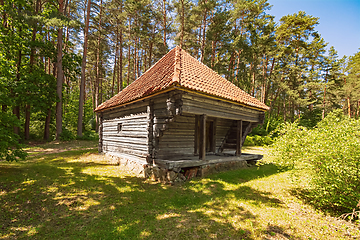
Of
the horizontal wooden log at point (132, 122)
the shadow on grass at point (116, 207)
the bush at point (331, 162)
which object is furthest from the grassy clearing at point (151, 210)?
the horizontal wooden log at point (132, 122)

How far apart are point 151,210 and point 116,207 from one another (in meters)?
1.04

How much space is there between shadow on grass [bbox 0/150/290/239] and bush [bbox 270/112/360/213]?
134cm

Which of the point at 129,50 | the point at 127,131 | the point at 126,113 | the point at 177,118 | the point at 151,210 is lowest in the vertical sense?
the point at 151,210

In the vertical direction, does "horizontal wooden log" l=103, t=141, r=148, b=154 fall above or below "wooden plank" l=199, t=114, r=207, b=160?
below

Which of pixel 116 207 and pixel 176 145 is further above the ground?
pixel 176 145

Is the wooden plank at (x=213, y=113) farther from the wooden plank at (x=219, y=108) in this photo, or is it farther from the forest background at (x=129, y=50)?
the forest background at (x=129, y=50)

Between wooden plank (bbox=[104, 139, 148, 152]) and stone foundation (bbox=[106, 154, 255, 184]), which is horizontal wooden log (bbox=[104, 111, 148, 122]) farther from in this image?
stone foundation (bbox=[106, 154, 255, 184])

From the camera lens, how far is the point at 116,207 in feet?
15.3

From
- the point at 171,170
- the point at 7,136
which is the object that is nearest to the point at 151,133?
the point at 171,170

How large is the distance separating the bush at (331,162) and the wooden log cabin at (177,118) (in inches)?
135

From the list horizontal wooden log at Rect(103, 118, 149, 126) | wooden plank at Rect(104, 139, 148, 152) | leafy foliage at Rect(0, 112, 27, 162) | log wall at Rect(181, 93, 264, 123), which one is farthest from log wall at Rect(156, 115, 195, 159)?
leafy foliage at Rect(0, 112, 27, 162)

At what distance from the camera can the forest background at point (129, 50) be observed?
14.1 meters

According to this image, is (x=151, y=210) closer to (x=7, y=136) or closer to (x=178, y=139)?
(x=178, y=139)

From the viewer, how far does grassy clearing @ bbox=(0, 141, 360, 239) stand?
140 inches
